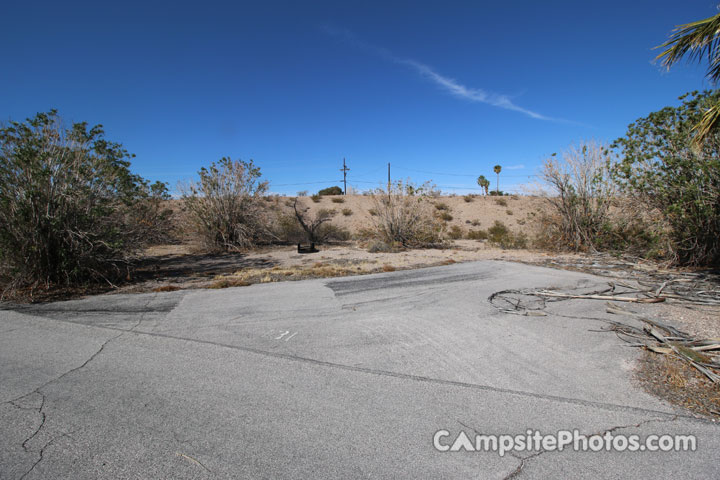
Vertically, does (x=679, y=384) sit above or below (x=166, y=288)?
below

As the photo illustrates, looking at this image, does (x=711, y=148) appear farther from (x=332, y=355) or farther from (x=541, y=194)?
(x=332, y=355)

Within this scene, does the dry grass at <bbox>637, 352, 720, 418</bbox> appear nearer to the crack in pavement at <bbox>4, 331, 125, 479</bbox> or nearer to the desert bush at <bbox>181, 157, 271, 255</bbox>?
the crack in pavement at <bbox>4, 331, 125, 479</bbox>

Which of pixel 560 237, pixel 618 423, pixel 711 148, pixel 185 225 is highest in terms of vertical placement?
pixel 711 148

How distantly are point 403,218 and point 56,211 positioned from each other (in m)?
12.7

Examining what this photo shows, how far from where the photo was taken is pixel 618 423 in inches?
110

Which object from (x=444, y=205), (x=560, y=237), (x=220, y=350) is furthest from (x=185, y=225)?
(x=444, y=205)

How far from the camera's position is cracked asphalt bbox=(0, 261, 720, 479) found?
2402mm

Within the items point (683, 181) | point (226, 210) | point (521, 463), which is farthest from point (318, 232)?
point (521, 463)

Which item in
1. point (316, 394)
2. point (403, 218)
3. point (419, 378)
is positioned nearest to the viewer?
point (316, 394)

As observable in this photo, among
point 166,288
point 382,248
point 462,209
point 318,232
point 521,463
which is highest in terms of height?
point 462,209

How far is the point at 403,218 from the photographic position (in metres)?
16.6

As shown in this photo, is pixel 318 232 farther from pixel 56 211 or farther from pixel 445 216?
pixel 445 216

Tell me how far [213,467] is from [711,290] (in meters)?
8.89

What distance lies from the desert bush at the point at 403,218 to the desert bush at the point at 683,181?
826 cm
